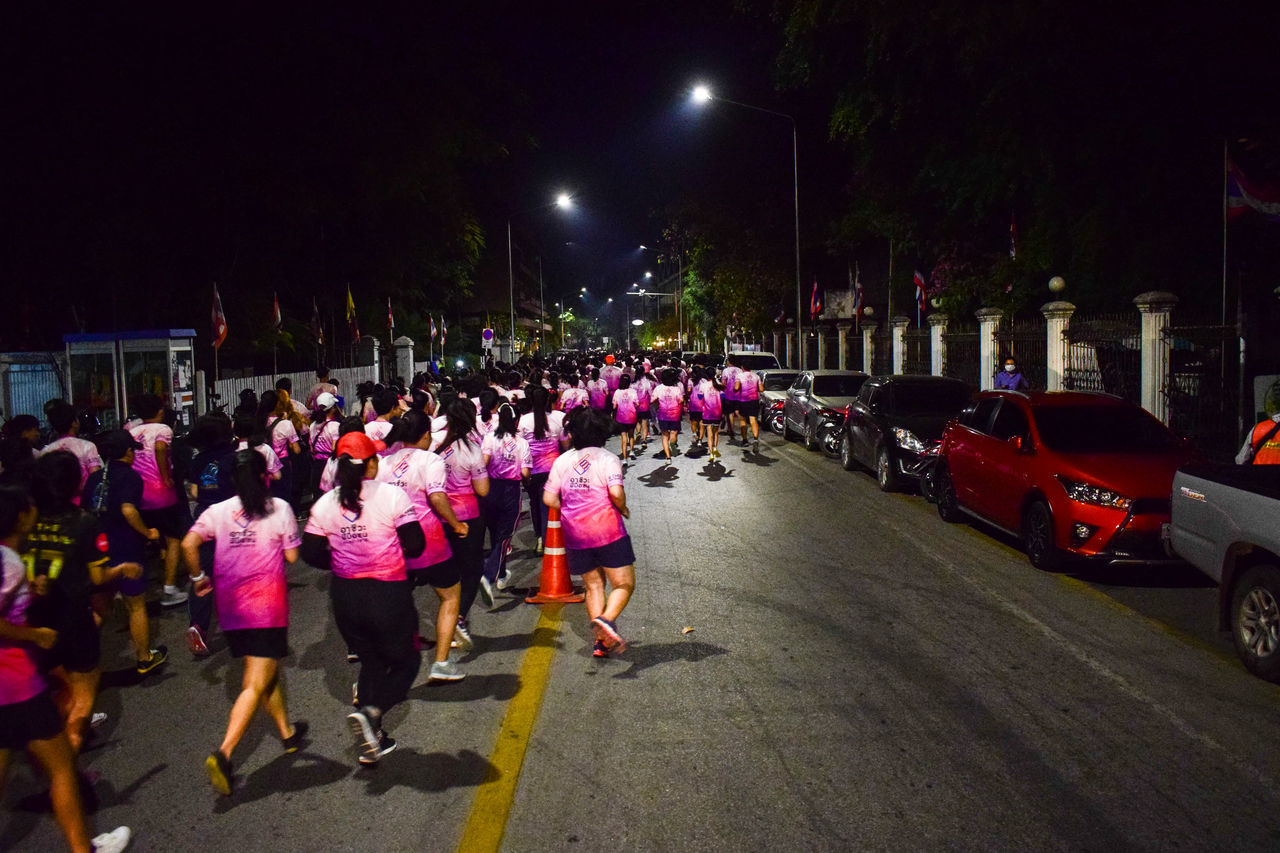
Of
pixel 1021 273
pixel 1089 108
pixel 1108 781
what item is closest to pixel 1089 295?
pixel 1021 273

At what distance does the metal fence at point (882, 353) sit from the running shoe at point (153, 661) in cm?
2432

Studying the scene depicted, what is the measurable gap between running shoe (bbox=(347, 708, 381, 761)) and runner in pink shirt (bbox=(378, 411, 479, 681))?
1150 mm

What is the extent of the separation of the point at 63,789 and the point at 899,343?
26.1m

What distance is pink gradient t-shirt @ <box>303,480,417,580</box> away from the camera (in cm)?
501

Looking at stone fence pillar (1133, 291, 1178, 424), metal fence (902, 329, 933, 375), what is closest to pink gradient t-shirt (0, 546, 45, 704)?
stone fence pillar (1133, 291, 1178, 424)

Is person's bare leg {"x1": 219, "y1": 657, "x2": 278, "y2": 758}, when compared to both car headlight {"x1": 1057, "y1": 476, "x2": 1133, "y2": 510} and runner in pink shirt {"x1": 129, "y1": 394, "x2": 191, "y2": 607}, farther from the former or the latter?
car headlight {"x1": 1057, "y1": 476, "x2": 1133, "y2": 510}

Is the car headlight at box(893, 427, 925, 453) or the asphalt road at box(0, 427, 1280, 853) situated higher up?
the car headlight at box(893, 427, 925, 453)

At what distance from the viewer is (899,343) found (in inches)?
1109

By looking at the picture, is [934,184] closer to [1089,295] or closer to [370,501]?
[1089,295]

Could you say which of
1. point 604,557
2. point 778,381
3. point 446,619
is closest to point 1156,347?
point 778,381

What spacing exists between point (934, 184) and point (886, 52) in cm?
619

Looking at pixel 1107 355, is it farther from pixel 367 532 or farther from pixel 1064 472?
pixel 367 532

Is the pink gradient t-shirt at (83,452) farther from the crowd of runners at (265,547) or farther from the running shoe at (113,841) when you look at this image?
the running shoe at (113,841)

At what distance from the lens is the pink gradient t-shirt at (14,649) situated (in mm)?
3875
